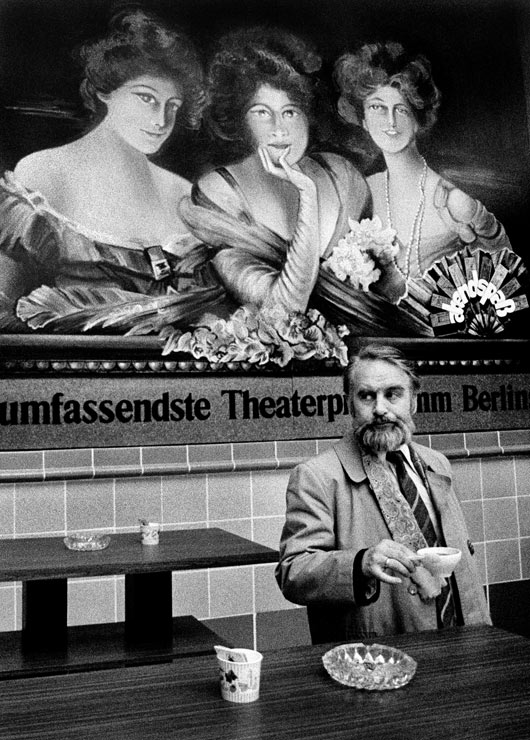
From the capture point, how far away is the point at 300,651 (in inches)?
→ 69.9

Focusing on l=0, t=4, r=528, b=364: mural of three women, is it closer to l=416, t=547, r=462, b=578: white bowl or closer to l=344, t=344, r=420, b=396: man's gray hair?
l=344, t=344, r=420, b=396: man's gray hair

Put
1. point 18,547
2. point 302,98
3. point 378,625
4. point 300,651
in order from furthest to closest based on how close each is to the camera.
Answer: point 302,98
point 18,547
point 378,625
point 300,651

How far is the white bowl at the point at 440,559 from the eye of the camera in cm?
185

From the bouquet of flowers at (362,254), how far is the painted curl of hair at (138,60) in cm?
103

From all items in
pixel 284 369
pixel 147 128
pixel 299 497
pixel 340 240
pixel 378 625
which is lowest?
pixel 378 625

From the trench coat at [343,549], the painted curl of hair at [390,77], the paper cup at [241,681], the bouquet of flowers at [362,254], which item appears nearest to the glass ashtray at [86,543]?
the trench coat at [343,549]

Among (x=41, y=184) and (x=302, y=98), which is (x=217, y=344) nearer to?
(x=41, y=184)

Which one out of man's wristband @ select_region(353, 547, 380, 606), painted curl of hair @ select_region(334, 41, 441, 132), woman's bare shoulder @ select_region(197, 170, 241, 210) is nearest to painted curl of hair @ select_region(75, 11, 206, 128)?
woman's bare shoulder @ select_region(197, 170, 241, 210)

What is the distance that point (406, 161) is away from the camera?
446 cm

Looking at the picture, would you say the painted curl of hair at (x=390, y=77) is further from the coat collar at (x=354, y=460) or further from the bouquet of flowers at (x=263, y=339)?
the coat collar at (x=354, y=460)

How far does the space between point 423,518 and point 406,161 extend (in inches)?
105

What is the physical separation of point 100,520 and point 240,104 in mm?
2303

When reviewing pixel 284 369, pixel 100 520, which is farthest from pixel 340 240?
pixel 100 520

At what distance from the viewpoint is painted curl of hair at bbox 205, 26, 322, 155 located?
4125mm
